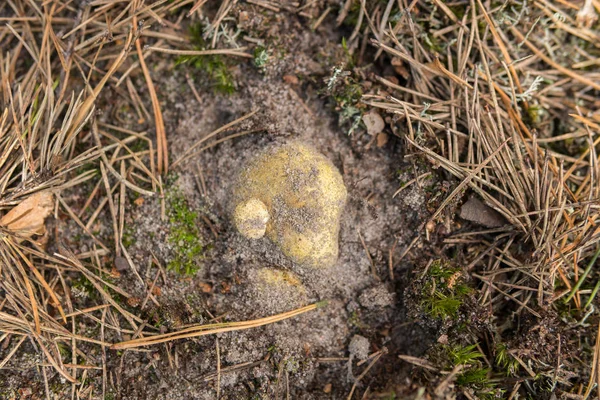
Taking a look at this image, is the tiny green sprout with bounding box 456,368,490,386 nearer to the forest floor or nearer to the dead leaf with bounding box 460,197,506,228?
the forest floor

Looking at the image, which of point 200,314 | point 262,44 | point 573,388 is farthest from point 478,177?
point 200,314

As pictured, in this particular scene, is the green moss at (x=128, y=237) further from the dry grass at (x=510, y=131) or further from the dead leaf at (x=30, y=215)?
the dry grass at (x=510, y=131)

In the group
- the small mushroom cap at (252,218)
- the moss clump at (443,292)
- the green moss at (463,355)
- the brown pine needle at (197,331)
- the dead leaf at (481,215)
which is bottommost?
the brown pine needle at (197,331)

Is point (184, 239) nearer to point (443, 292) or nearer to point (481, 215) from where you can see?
point (443, 292)

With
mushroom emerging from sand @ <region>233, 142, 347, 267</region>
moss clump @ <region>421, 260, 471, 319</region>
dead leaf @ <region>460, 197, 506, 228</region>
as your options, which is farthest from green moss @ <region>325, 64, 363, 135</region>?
moss clump @ <region>421, 260, 471, 319</region>

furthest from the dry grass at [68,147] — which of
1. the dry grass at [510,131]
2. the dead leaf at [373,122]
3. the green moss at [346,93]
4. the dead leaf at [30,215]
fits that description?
the dry grass at [510,131]

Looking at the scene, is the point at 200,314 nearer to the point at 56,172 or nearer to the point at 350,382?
the point at 350,382
